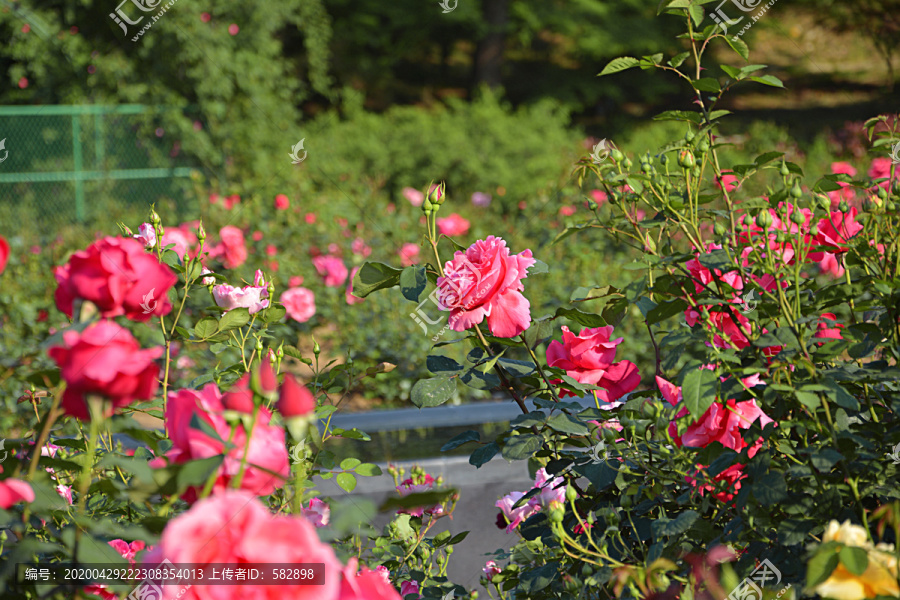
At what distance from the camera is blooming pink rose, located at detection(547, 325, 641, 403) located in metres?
1.09

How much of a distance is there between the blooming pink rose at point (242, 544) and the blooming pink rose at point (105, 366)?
125 mm

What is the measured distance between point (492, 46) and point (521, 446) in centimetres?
1876

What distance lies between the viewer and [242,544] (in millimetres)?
477

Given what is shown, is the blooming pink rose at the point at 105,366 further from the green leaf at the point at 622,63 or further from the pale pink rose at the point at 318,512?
the green leaf at the point at 622,63

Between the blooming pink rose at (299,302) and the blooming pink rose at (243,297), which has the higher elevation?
the blooming pink rose at (299,302)

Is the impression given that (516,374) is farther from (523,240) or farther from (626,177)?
(523,240)

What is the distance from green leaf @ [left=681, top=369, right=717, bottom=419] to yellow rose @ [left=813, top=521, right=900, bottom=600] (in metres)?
0.26

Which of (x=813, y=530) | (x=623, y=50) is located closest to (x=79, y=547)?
(x=813, y=530)

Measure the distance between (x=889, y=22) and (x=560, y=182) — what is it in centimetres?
1205

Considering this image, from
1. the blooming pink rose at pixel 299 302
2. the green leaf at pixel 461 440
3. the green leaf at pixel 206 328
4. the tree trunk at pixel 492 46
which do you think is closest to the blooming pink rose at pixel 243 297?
the green leaf at pixel 206 328

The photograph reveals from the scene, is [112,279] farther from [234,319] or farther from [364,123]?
[364,123]

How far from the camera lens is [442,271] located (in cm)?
107

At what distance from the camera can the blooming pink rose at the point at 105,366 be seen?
0.56 m

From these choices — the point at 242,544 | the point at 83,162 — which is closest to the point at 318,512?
the point at 242,544
